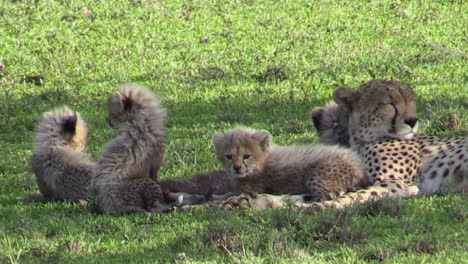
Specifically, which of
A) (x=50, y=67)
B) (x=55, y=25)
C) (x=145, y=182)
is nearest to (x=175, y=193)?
(x=145, y=182)

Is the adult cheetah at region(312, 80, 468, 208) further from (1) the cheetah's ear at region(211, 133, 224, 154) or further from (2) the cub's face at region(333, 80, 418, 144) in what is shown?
(1) the cheetah's ear at region(211, 133, 224, 154)

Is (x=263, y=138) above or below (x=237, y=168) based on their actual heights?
above

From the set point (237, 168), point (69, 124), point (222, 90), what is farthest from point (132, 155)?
point (222, 90)

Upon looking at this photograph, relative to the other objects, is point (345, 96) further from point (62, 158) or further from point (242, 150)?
point (62, 158)

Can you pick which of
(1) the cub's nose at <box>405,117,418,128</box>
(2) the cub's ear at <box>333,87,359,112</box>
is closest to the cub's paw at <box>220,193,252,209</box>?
(2) the cub's ear at <box>333,87,359,112</box>

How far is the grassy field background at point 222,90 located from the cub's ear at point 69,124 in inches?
24.5

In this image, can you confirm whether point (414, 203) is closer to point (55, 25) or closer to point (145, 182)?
point (145, 182)

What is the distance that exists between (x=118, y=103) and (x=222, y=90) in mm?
4877

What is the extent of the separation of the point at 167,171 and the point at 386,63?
17.0 ft

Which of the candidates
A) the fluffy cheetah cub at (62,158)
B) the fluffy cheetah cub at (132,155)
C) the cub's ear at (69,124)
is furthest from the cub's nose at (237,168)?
the cub's ear at (69,124)

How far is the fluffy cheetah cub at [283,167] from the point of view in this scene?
7.74m

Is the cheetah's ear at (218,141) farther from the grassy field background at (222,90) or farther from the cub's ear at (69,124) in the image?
the cub's ear at (69,124)

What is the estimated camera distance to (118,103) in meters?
7.79

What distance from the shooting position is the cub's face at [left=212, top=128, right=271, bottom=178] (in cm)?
775
